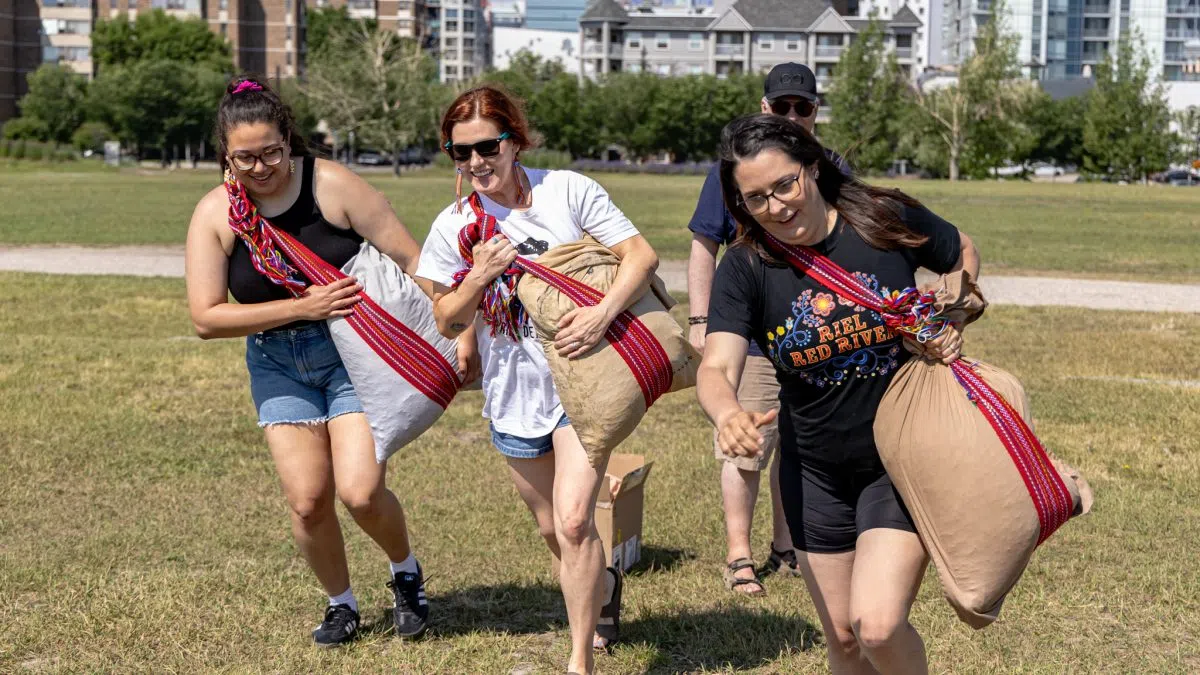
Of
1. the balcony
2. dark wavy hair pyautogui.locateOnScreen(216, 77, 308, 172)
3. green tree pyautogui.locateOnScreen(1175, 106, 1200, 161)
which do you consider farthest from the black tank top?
the balcony

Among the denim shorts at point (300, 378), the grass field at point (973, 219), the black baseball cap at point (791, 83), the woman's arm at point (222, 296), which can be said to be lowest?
the grass field at point (973, 219)

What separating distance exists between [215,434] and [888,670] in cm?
603

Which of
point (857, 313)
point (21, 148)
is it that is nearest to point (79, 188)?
point (21, 148)

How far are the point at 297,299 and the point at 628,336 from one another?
3.74 feet

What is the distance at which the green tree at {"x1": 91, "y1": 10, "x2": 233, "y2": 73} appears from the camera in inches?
4530

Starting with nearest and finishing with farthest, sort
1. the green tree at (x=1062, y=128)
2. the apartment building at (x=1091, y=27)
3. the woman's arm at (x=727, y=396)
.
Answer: the woman's arm at (x=727, y=396), the green tree at (x=1062, y=128), the apartment building at (x=1091, y=27)

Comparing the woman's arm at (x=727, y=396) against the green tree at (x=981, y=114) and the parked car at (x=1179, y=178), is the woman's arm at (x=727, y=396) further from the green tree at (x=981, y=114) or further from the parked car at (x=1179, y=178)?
the parked car at (x=1179, y=178)

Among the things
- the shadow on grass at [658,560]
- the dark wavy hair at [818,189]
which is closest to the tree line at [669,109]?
the shadow on grass at [658,560]

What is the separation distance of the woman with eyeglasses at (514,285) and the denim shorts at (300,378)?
515 millimetres

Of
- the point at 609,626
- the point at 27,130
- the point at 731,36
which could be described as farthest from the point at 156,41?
the point at 609,626

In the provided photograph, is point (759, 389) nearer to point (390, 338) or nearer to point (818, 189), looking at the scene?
point (390, 338)

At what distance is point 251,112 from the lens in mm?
4383

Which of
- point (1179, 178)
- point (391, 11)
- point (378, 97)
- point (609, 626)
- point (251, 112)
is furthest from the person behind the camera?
point (391, 11)

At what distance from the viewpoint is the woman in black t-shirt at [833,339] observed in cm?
350
